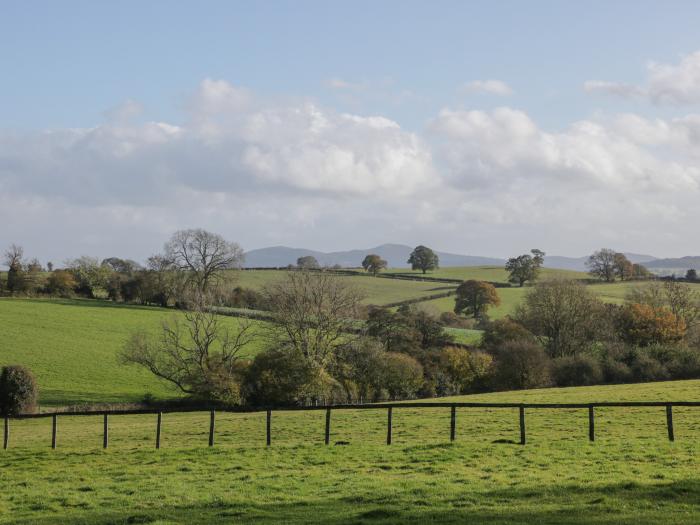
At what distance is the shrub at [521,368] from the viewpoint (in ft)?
188

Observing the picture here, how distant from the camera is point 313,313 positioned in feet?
182

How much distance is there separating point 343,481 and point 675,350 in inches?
2062

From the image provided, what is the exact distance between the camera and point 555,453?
19109 millimetres

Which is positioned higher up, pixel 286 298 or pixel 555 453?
pixel 286 298

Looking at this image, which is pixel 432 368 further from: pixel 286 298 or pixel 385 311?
pixel 286 298

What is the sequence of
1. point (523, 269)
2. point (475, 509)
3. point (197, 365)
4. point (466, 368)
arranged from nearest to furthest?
point (475, 509)
point (197, 365)
point (466, 368)
point (523, 269)

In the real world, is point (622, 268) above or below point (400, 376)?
above

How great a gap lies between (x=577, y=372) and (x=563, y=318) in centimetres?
1080

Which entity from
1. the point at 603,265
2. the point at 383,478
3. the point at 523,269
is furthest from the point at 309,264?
the point at 383,478

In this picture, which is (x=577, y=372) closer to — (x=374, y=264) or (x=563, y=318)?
(x=563, y=318)

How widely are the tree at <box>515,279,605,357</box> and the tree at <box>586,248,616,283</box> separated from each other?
181 ft

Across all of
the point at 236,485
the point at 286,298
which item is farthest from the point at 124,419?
the point at 236,485

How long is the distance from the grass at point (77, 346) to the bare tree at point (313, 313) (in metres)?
10.1

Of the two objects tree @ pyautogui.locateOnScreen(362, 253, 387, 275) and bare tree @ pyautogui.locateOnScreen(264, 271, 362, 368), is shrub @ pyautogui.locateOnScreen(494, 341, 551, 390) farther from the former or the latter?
tree @ pyautogui.locateOnScreen(362, 253, 387, 275)
